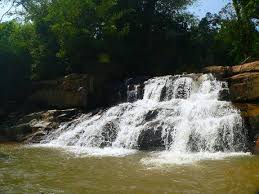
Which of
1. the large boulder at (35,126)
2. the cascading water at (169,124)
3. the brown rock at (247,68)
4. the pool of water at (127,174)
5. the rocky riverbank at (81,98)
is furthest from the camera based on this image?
the large boulder at (35,126)

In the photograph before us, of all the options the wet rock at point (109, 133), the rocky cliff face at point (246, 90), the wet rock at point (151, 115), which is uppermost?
the rocky cliff face at point (246, 90)

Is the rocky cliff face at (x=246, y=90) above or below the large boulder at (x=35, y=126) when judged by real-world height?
above

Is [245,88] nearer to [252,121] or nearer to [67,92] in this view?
[252,121]

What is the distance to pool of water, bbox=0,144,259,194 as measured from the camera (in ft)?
29.0

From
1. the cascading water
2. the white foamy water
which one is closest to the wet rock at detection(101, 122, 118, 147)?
the cascading water

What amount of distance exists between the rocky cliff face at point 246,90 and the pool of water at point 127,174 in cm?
251

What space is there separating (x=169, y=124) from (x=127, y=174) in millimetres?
5811

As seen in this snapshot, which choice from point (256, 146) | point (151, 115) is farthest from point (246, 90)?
A: point (151, 115)

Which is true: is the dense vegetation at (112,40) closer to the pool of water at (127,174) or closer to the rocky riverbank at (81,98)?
the rocky riverbank at (81,98)

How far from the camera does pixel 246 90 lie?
57.7 ft

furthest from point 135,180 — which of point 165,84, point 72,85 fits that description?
point 72,85

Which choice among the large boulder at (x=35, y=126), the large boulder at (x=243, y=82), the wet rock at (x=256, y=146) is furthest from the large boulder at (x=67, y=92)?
the wet rock at (x=256, y=146)

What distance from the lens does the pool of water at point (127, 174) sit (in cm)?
884

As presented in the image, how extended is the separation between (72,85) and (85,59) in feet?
11.1
